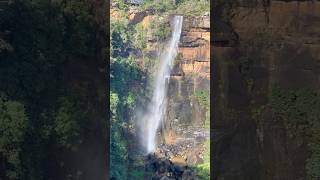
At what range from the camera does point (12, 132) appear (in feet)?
29.1

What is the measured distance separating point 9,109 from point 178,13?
631 inches

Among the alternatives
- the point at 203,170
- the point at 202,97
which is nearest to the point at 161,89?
the point at 202,97

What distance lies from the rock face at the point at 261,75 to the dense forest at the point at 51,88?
1.62 m

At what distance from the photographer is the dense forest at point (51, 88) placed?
8.91 metres

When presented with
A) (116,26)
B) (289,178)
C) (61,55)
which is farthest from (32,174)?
(116,26)

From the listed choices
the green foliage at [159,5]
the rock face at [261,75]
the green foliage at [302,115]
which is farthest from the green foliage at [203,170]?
the green foliage at [302,115]

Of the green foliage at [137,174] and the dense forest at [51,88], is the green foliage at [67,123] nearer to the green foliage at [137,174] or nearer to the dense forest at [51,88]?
the dense forest at [51,88]

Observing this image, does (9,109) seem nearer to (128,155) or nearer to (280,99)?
(280,99)

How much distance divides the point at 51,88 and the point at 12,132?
2.46 feet

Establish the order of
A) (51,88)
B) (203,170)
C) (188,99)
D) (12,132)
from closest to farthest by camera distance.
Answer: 1. (12,132)
2. (51,88)
3. (203,170)
4. (188,99)

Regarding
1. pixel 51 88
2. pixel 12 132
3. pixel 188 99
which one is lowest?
pixel 188 99

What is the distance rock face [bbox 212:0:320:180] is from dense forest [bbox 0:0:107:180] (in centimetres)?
162

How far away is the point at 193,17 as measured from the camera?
24047mm

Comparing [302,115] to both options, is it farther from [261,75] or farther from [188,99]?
[188,99]
